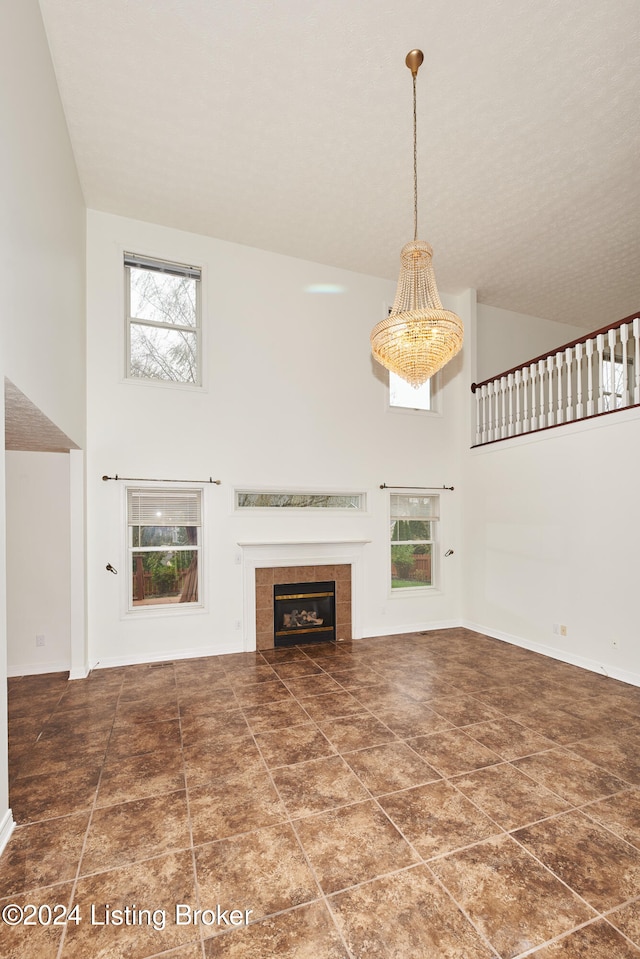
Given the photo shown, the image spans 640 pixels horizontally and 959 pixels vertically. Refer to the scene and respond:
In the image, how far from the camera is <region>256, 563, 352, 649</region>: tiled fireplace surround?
18.0ft

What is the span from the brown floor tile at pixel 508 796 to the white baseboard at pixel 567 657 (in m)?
2.25

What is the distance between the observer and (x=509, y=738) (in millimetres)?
3248

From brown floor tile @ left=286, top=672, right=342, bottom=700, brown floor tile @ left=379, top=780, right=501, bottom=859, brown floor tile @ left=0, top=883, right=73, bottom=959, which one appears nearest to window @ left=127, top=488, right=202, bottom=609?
brown floor tile @ left=286, top=672, right=342, bottom=700

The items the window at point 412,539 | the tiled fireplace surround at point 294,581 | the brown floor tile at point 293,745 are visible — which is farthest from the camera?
the window at point 412,539

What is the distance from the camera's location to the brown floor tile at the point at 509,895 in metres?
1.74

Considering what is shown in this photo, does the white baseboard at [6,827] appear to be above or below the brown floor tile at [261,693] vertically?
above

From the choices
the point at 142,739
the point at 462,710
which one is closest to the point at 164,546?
the point at 142,739

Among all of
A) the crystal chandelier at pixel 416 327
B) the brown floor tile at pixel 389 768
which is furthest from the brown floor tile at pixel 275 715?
the crystal chandelier at pixel 416 327

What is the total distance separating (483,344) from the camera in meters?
7.24

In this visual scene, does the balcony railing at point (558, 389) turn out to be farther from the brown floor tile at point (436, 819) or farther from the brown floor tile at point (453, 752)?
the brown floor tile at point (436, 819)

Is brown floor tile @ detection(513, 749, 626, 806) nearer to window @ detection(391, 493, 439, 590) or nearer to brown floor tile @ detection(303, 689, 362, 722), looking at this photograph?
brown floor tile @ detection(303, 689, 362, 722)

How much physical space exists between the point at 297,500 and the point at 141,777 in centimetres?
347

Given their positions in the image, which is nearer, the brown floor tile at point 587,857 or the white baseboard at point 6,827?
the brown floor tile at point 587,857

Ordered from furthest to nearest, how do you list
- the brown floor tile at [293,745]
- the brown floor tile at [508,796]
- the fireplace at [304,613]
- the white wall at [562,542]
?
the fireplace at [304,613] < the white wall at [562,542] < the brown floor tile at [293,745] < the brown floor tile at [508,796]
